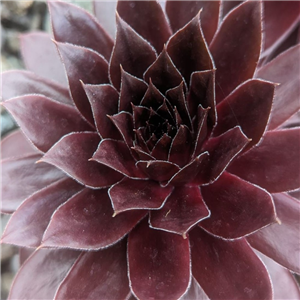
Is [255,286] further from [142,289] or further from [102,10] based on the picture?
[102,10]

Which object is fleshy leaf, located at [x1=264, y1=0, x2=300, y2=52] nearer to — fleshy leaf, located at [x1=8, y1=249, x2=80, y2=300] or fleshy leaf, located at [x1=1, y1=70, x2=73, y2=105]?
fleshy leaf, located at [x1=1, y1=70, x2=73, y2=105]

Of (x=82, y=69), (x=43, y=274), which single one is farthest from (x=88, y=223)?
(x=82, y=69)

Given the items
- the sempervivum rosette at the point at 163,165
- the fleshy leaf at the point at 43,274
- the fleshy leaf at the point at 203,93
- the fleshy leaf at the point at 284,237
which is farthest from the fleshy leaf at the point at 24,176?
the fleshy leaf at the point at 284,237

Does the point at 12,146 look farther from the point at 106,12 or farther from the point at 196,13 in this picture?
the point at 196,13

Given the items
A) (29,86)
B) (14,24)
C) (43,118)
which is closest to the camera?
(43,118)

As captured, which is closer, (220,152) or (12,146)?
(220,152)
